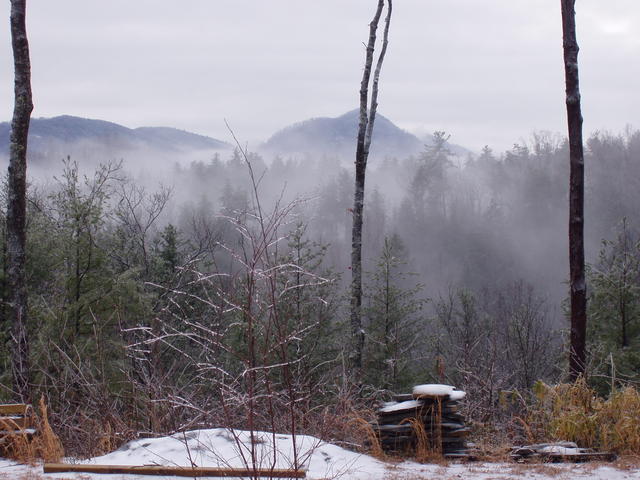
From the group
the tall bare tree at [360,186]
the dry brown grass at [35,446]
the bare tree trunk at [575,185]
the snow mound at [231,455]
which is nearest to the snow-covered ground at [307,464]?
the snow mound at [231,455]

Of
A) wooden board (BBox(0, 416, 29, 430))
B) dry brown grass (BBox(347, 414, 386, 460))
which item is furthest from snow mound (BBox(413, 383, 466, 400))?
wooden board (BBox(0, 416, 29, 430))

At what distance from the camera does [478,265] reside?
3605 inches

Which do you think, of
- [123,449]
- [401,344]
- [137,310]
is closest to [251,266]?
[123,449]

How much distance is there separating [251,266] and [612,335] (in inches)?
798

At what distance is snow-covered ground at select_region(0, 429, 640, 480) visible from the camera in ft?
17.9

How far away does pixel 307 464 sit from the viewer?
18.2 feet

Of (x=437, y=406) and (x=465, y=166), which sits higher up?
(x=465, y=166)

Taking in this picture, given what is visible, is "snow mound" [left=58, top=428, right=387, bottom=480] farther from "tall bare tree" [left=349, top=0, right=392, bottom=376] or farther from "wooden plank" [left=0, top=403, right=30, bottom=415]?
"tall bare tree" [left=349, top=0, right=392, bottom=376]

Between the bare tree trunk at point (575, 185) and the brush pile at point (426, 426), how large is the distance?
313 centimetres

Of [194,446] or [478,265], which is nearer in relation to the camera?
[194,446]

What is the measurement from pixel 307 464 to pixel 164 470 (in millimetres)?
1166

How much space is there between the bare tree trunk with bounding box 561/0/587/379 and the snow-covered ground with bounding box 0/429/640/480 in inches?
130

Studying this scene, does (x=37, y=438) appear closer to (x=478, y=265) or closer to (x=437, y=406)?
(x=437, y=406)

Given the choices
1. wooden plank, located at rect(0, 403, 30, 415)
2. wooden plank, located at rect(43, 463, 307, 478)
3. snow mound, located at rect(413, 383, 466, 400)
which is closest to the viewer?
wooden plank, located at rect(43, 463, 307, 478)
